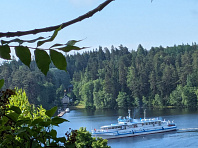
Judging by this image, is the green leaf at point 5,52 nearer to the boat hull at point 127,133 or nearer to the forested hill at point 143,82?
the boat hull at point 127,133

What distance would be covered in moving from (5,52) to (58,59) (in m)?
0.05

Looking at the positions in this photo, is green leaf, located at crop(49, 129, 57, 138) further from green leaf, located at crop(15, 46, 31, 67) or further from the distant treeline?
the distant treeline

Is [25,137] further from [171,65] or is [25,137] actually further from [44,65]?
[171,65]

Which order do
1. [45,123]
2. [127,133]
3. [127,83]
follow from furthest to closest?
[127,83] → [127,133] → [45,123]

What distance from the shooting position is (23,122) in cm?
54

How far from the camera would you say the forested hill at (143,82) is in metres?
35.7

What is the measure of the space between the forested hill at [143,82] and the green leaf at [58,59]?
3437 centimetres

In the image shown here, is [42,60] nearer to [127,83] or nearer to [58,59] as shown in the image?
[58,59]

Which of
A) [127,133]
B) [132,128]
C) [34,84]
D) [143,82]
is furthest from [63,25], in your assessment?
[143,82]

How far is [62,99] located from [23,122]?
4119 centimetres

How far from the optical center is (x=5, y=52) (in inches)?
16.0

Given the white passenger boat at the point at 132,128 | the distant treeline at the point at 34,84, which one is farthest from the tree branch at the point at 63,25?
the distant treeline at the point at 34,84

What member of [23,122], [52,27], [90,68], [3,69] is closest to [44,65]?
[52,27]

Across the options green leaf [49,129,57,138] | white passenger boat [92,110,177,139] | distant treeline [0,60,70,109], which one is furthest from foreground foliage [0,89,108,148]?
distant treeline [0,60,70,109]
